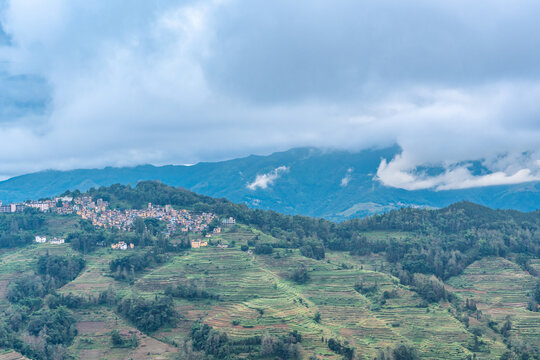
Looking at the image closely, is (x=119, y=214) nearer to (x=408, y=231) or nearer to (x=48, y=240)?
(x=48, y=240)

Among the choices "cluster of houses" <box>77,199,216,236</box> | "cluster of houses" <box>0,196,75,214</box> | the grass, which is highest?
"cluster of houses" <box>0,196,75,214</box>

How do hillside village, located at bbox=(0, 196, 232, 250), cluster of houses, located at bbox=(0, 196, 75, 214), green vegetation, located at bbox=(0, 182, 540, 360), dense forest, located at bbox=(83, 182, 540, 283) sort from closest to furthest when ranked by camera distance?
green vegetation, located at bbox=(0, 182, 540, 360) < dense forest, located at bbox=(83, 182, 540, 283) < hillside village, located at bbox=(0, 196, 232, 250) < cluster of houses, located at bbox=(0, 196, 75, 214)

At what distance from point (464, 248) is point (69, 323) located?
69.9 m

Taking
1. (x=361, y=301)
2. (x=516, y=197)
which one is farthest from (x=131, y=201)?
(x=516, y=197)

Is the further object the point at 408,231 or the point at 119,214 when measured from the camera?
the point at 408,231

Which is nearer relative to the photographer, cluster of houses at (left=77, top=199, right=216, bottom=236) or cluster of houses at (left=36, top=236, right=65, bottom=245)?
cluster of houses at (left=36, top=236, right=65, bottom=245)

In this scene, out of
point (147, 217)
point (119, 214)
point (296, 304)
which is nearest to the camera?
point (296, 304)

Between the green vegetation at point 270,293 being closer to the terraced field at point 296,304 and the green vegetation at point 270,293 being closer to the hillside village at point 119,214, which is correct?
the terraced field at point 296,304

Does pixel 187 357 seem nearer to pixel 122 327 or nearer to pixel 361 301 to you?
pixel 122 327

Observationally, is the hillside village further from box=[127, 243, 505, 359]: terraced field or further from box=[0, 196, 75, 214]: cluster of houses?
box=[127, 243, 505, 359]: terraced field

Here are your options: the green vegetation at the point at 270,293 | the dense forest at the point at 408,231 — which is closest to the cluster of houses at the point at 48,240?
the green vegetation at the point at 270,293

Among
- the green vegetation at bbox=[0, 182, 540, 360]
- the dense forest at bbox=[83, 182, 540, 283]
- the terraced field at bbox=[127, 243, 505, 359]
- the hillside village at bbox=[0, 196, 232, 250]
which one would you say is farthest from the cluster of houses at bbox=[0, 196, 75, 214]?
the terraced field at bbox=[127, 243, 505, 359]

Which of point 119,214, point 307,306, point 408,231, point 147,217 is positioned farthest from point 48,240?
point 408,231

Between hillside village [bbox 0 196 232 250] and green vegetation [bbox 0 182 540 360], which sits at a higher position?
hillside village [bbox 0 196 232 250]
